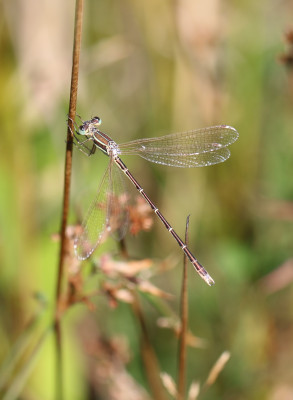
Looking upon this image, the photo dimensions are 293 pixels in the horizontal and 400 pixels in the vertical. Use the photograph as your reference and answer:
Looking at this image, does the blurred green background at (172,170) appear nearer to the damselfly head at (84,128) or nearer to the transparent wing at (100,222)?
the damselfly head at (84,128)

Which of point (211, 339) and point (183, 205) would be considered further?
point (183, 205)

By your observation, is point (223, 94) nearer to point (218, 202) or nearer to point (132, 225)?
point (218, 202)

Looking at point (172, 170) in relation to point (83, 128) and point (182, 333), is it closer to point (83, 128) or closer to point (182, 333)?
point (83, 128)

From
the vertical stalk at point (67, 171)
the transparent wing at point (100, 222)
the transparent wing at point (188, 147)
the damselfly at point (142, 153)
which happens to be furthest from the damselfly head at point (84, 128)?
the vertical stalk at point (67, 171)

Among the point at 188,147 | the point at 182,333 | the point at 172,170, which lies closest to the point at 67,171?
the point at 182,333

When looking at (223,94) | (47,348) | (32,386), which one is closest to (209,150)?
(223,94)

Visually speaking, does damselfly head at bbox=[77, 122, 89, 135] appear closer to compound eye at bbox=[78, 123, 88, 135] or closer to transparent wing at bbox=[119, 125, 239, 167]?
compound eye at bbox=[78, 123, 88, 135]

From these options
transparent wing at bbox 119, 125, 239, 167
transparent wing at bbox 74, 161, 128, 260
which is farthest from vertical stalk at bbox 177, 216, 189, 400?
transparent wing at bbox 119, 125, 239, 167
